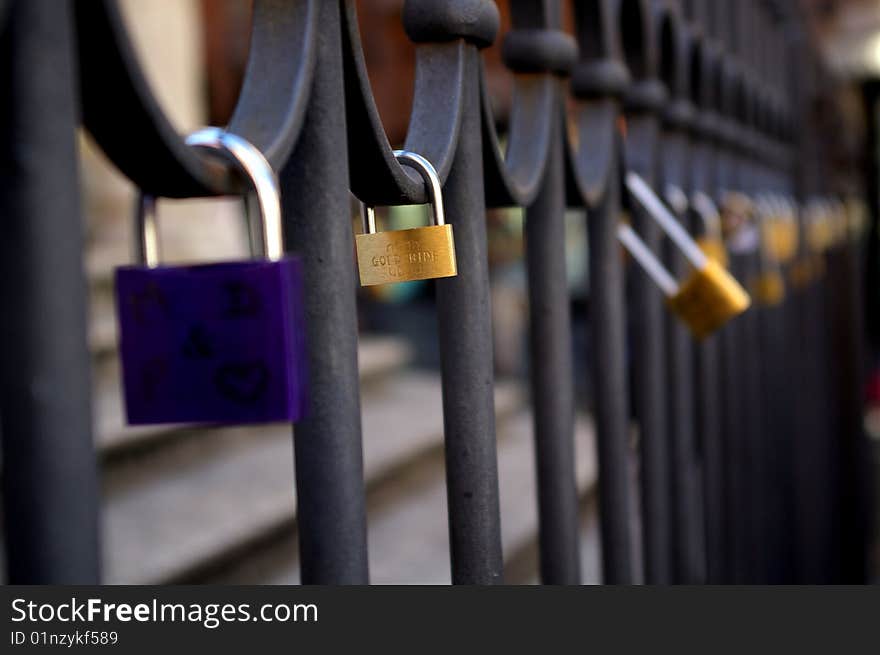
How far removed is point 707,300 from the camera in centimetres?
96

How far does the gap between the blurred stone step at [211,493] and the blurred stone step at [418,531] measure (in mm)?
39

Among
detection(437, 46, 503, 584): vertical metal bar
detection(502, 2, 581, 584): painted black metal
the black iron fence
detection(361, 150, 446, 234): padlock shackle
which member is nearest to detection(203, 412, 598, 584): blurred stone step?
the black iron fence

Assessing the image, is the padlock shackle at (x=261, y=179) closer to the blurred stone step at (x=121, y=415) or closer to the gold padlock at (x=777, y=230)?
the blurred stone step at (x=121, y=415)

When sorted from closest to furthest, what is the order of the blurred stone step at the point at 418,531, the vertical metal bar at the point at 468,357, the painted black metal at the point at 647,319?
the vertical metal bar at the point at 468,357 → the painted black metal at the point at 647,319 → the blurred stone step at the point at 418,531

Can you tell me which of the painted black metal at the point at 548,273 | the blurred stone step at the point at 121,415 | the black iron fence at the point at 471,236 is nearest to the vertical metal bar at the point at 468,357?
the black iron fence at the point at 471,236

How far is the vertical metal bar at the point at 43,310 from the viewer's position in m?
0.32

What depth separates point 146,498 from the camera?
196 centimetres

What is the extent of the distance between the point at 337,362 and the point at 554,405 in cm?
32

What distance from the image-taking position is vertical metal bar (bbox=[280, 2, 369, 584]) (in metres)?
0.49

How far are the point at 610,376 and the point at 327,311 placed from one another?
0.48 metres

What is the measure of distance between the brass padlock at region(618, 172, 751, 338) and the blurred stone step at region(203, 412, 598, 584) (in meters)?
0.65

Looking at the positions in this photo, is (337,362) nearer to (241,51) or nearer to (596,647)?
(596,647)

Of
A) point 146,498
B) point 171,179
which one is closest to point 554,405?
point 171,179

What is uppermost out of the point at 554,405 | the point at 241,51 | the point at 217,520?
the point at 241,51
